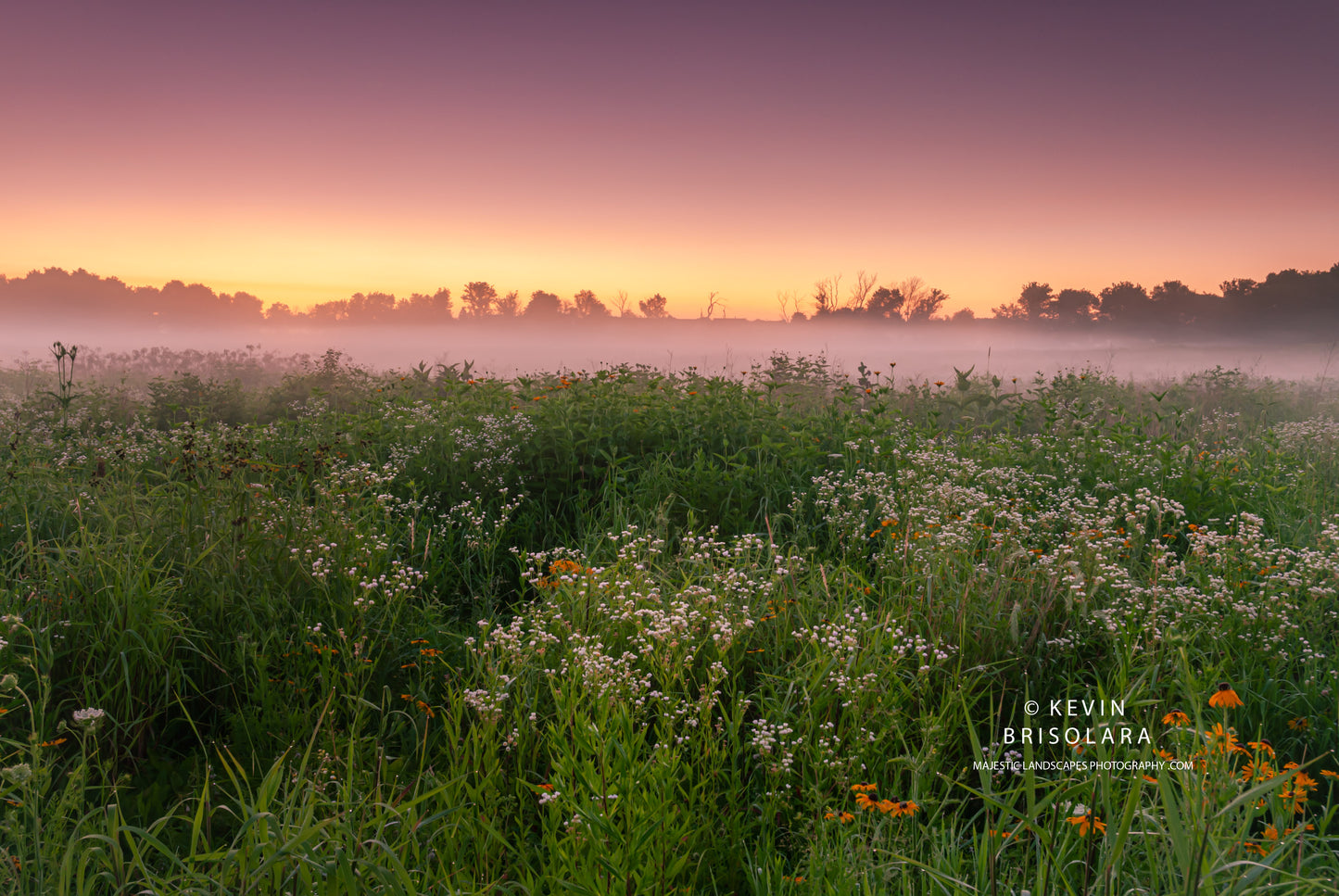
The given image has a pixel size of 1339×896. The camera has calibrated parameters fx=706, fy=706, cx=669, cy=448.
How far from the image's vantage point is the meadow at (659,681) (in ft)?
6.02

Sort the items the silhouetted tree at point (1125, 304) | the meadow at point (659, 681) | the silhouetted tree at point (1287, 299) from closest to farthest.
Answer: the meadow at point (659, 681)
the silhouetted tree at point (1287, 299)
the silhouetted tree at point (1125, 304)

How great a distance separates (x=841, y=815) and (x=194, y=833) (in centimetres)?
175

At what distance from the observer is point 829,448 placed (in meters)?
6.22

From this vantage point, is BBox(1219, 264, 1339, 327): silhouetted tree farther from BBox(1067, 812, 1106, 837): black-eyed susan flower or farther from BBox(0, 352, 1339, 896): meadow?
BBox(1067, 812, 1106, 837): black-eyed susan flower

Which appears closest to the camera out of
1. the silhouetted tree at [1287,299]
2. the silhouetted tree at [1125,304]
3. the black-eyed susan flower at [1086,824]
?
the black-eyed susan flower at [1086,824]

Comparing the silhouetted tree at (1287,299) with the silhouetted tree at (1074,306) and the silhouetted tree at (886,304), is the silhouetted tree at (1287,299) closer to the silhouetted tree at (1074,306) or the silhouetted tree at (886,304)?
the silhouetted tree at (1074,306)

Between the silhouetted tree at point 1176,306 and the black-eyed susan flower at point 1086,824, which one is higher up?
the silhouetted tree at point 1176,306

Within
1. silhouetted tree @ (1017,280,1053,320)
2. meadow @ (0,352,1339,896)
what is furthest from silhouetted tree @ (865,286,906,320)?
meadow @ (0,352,1339,896)

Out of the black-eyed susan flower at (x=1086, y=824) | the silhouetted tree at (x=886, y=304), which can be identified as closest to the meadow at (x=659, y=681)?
the black-eyed susan flower at (x=1086, y=824)

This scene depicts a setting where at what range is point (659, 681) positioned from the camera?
2.93 m

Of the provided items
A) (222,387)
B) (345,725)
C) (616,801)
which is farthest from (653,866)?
(222,387)

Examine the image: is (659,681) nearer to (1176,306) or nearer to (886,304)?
(886,304)

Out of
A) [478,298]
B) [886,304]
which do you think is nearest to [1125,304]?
[886,304]

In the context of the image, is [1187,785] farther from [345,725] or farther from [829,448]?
[829,448]
